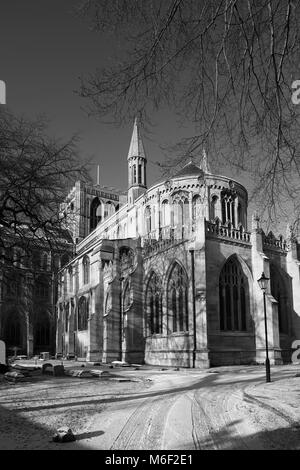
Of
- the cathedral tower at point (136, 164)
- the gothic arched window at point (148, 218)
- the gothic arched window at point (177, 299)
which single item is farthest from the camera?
the cathedral tower at point (136, 164)

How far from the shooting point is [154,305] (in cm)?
3306

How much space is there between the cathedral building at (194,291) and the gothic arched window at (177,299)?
0.07 m

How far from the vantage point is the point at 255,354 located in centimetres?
2978

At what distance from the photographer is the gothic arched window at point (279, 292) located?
32.8 metres

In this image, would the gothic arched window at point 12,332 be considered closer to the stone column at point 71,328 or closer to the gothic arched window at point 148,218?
the stone column at point 71,328

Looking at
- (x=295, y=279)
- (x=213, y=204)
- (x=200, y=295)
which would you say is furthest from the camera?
(x=213, y=204)

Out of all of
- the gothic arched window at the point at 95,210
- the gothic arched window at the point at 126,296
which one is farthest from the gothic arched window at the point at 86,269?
the gothic arched window at the point at 95,210

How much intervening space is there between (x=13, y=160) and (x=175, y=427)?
8300 millimetres

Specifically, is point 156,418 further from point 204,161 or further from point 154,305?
point 154,305

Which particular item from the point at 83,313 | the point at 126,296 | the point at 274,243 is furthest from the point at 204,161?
the point at 83,313

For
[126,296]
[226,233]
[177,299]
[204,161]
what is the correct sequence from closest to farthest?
[204,161]
[226,233]
[177,299]
[126,296]

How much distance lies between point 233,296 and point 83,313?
21.8 metres

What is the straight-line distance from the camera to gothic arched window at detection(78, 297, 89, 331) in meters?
46.0
